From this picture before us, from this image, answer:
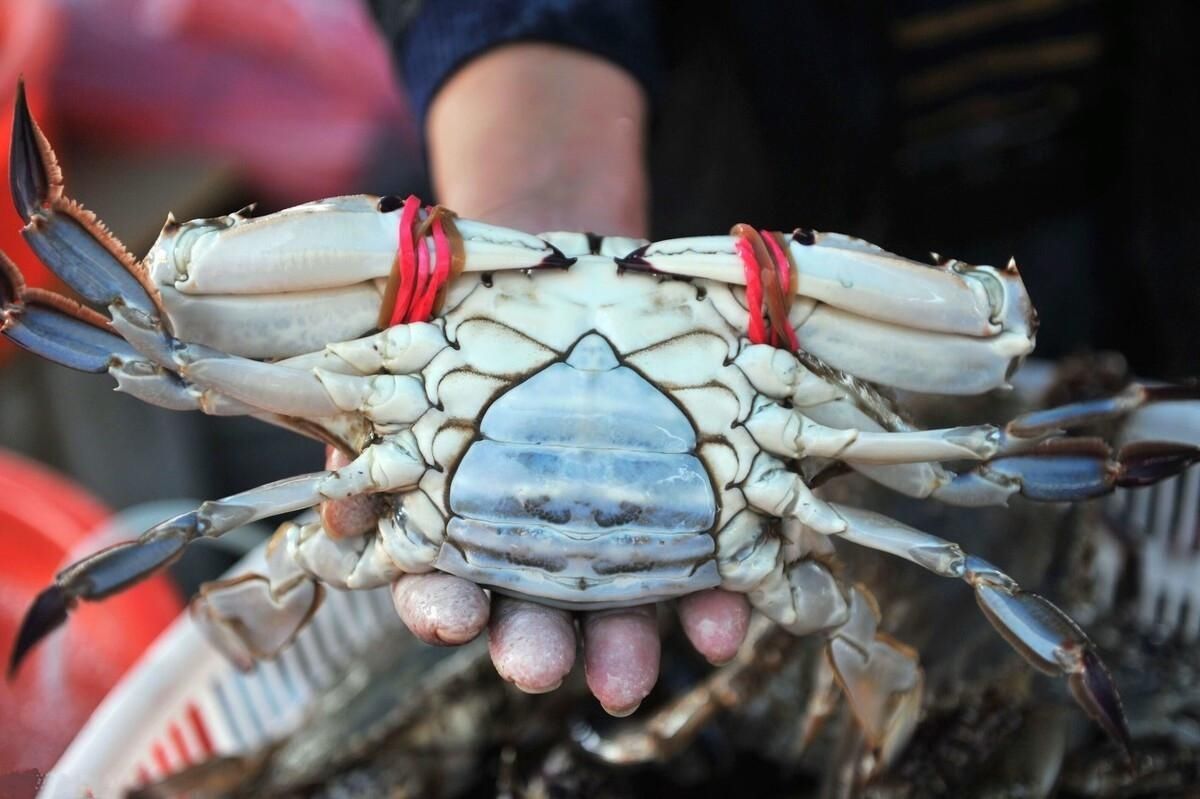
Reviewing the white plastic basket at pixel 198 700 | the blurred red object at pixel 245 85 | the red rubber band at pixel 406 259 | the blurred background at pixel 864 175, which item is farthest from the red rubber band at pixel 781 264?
the blurred red object at pixel 245 85

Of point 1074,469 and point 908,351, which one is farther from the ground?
point 908,351

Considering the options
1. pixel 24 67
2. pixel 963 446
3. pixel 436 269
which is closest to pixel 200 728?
Answer: pixel 436 269

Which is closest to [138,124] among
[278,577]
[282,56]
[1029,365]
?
[282,56]

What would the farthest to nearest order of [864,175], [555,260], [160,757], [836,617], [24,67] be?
[24,67], [864,175], [160,757], [836,617], [555,260]

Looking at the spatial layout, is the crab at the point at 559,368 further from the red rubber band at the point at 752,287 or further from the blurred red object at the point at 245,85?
the blurred red object at the point at 245,85

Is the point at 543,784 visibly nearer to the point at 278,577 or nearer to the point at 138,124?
the point at 278,577

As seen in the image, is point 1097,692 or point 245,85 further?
point 245,85

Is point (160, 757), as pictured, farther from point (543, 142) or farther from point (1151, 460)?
point (1151, 460)
